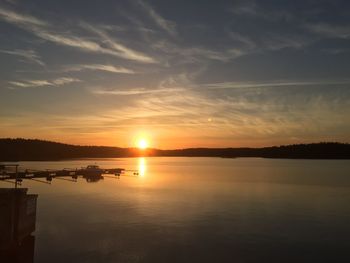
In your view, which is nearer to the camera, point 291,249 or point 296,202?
point 291,249

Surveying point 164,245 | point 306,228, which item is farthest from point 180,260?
point 306,228

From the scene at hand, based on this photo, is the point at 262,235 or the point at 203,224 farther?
the point at 203,224

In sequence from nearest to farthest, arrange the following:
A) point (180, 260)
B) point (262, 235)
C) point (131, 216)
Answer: point (180, 260) → point (262, 235) → point (131, 216)

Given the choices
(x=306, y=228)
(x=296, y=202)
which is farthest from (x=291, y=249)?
(x=296, y=202)

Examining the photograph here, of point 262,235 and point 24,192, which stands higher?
point 24,192

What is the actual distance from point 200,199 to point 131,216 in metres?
20.1

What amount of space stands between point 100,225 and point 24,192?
48.3ft

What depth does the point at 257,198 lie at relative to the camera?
67.8m

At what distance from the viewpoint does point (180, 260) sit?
95.7 feet

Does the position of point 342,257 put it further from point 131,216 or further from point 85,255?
point 131,216

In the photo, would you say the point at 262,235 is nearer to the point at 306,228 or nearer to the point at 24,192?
the point at 306,228

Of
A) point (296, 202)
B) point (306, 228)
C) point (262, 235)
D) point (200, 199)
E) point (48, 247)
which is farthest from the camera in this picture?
point (200, 199)

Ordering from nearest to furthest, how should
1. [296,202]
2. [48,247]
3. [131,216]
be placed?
[48,247]
[131,216]
[296,202]

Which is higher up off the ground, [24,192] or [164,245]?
[24,192]
